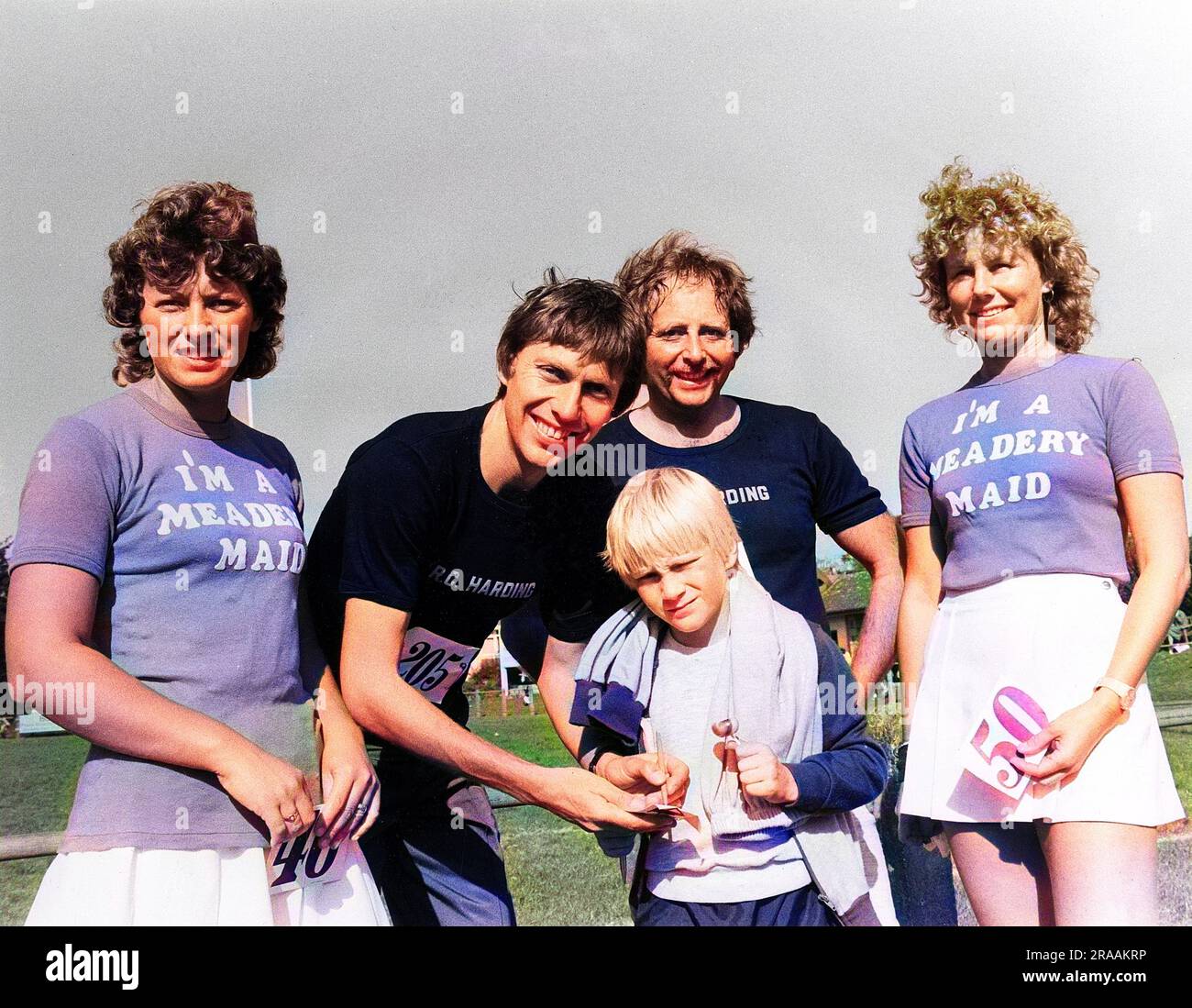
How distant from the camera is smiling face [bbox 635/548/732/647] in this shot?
Result: 3.08 meters

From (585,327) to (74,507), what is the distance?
52.1 inches

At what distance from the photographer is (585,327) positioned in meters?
3.14

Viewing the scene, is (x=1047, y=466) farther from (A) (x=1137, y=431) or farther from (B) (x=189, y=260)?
(B) (x=189, y=260)

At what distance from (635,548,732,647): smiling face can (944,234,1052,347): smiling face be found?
97 centimetres

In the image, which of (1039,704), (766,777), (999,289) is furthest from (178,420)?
(1039,704)

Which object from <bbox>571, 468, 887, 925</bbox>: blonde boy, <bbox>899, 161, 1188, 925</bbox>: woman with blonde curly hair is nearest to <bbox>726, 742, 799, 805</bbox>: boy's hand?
<bbox>571, 468, 887, 925</bbox>: blonde boy

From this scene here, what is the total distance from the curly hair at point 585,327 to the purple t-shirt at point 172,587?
778 mm

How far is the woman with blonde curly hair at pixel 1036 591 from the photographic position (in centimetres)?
305

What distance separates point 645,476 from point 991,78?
146 cm

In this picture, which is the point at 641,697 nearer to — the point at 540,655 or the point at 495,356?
the point at 540,655

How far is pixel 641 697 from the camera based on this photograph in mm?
3072

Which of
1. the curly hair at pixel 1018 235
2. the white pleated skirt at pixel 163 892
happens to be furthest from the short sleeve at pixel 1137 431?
the white pleated skirt at pixel 163 892
